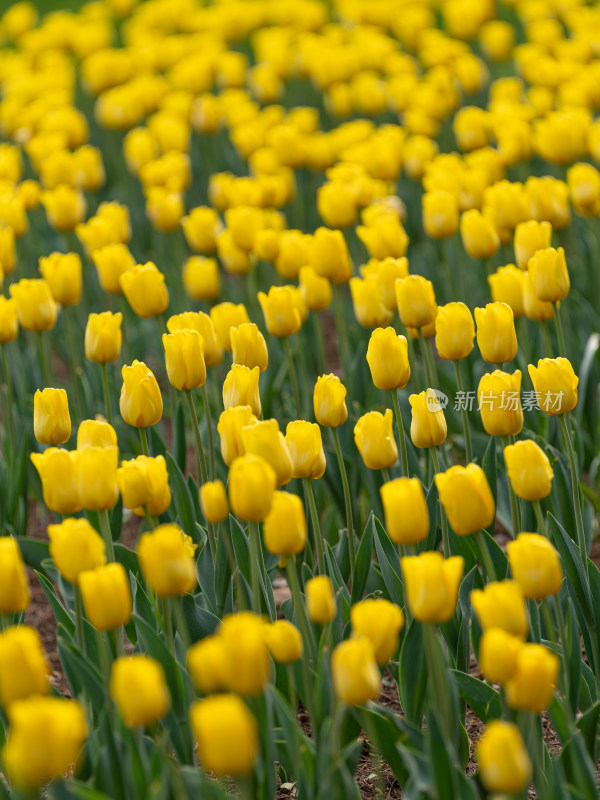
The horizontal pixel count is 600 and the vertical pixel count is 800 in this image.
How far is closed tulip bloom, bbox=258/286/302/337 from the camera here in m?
3.17

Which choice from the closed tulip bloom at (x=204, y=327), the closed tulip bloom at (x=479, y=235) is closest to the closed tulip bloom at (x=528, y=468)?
the closed tulip bloom at (x=204, y=327)

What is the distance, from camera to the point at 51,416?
2594 millimetres

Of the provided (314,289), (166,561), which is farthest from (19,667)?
(314,289)

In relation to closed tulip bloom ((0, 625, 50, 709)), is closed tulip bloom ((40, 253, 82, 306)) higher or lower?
lower

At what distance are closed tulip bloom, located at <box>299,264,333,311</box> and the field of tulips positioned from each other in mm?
11

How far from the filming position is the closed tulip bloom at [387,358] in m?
2.59

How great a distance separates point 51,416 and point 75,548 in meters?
0.76

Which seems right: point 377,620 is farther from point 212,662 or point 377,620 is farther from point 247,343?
point 247,343

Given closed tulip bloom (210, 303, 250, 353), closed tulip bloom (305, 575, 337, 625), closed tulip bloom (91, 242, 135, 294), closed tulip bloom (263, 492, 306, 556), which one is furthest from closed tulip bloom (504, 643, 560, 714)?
closed tulip bloom (91, 242, 135, 294)

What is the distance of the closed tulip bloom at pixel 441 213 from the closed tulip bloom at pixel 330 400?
5.13 feet

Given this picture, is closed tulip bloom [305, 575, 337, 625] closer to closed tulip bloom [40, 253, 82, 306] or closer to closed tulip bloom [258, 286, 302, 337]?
closed tulip bloom [258, 286, 302, 337]

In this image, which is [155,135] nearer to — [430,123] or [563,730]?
[430,123]

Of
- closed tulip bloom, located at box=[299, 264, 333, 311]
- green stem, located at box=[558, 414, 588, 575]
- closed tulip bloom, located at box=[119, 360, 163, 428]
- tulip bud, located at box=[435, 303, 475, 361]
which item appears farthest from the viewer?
closed tulip bloom, located at box=[299, 264, 333, 311]

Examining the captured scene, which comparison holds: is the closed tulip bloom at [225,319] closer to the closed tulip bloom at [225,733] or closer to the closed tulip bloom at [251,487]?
the closed tulip bloom at [251,487]
